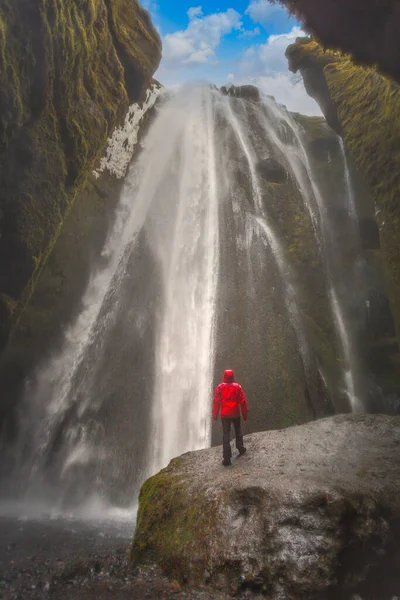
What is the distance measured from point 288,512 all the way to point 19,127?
11411 mm

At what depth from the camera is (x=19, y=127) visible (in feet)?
36.9

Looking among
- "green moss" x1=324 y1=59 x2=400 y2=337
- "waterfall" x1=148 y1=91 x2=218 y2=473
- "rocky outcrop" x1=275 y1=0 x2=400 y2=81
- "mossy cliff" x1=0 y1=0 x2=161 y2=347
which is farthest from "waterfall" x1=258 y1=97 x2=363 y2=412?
"mossy cliff" x1=0 y1=0 x2=161 y2=347

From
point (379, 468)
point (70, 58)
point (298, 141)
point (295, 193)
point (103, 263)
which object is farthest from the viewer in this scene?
point (298, 141)

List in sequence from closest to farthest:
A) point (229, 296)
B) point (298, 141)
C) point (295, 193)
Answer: point (229, 296)
point (295, 193)
point (298, 141)

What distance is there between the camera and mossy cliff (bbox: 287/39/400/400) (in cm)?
1365

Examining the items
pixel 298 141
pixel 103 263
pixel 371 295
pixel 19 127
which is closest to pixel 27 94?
pixel 19 127

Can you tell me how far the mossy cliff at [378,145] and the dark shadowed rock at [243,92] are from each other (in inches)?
201

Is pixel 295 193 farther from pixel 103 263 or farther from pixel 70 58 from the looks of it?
pixel 70 58

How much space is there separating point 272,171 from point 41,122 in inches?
434

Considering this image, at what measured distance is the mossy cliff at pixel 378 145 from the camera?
13648mm

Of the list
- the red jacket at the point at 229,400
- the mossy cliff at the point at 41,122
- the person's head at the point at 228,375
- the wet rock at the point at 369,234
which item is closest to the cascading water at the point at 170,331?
the wet rock at the point at 369,234

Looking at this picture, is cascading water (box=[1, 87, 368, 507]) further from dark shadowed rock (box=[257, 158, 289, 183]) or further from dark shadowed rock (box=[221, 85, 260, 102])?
dark shadowed rock (box=[221, 85, 260, 102])

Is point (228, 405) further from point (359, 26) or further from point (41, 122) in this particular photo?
point (41, 122)

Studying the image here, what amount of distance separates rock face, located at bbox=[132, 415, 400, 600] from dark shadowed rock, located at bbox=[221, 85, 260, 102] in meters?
24.2
